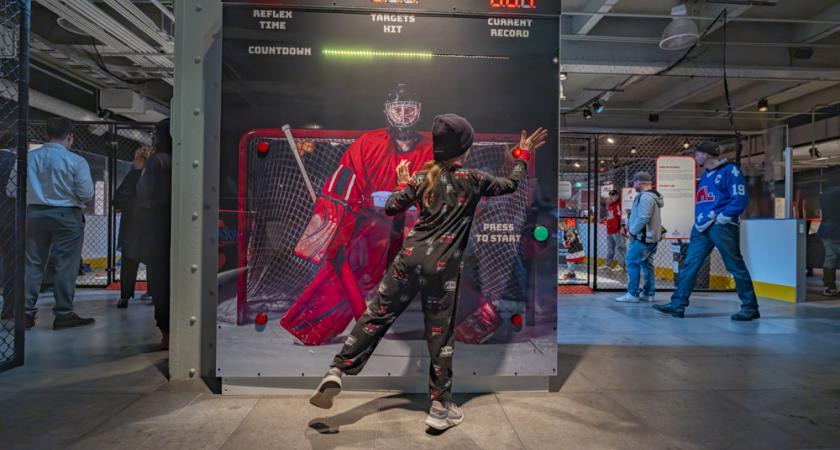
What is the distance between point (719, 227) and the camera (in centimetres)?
529

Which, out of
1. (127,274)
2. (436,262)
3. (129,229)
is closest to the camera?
(436,262)

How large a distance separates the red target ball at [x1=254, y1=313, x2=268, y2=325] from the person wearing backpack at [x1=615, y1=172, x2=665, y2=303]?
18.3 ft

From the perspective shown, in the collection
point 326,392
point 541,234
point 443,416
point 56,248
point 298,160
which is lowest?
point 443,416

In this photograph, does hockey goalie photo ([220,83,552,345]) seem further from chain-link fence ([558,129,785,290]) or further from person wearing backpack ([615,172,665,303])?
chain-link fence ([558,129,785,290])

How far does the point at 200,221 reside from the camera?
9.86 feet

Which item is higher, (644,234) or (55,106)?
(55,106)

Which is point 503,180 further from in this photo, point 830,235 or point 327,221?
point 830,235

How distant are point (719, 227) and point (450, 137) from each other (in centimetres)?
442

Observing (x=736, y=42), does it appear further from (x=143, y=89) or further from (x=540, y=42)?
(x=143, y=89)

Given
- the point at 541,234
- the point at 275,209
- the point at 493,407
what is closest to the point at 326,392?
the point at 493,407

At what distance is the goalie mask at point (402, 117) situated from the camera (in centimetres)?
289

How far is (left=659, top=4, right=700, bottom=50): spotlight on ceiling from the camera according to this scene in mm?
5875

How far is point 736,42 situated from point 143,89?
11.7 metres

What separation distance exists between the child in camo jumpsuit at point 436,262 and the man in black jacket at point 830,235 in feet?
28.2
